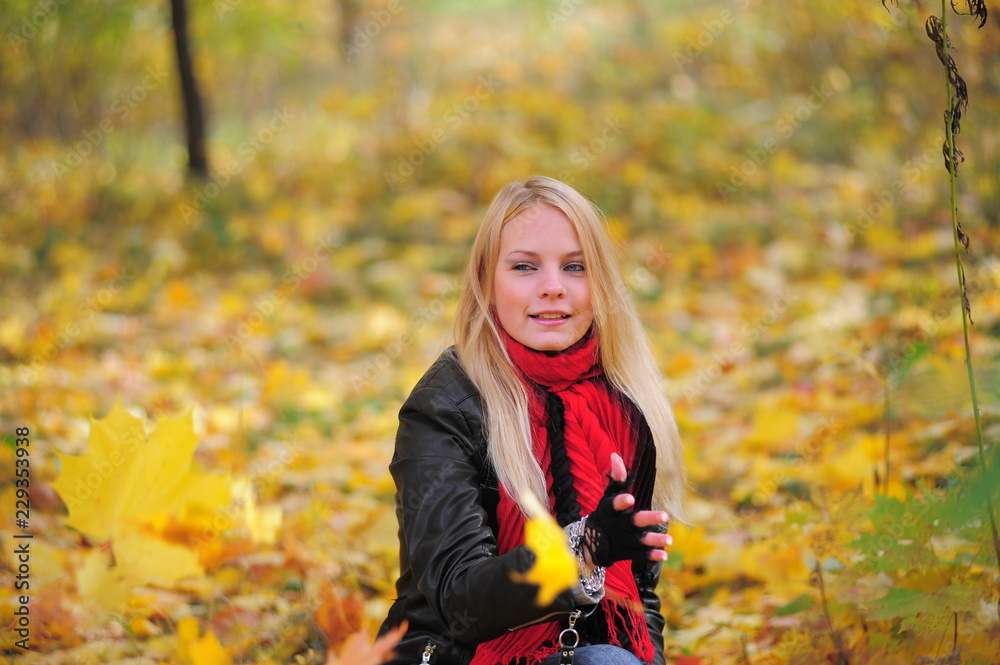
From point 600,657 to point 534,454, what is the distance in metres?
0.36

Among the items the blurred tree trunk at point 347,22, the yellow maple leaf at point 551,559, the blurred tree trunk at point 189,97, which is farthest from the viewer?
the blurred tree trunk at point 347,22

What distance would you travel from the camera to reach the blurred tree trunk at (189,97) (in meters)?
6.06

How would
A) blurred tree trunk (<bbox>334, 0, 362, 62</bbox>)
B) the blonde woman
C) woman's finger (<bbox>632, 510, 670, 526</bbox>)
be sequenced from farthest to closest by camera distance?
blurred tree trunk (<bbox>334, 0, 362, 62</bbox>) < the blonde woman < woman's finger (<bbox>632, 510, 670, 526</bbox>)

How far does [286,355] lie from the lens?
4.85 m

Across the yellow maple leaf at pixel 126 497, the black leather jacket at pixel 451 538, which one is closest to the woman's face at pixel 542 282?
the black leather jacket at pixel 451 538

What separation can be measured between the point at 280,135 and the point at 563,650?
7441 mm

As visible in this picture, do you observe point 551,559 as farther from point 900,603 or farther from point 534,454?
point 900,603

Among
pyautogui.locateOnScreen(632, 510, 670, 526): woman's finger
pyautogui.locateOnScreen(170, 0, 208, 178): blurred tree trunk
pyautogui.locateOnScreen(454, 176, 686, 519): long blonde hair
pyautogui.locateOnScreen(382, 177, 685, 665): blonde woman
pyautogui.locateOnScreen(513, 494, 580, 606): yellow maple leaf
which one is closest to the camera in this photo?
pyautogui.locateOnScreen(513, 494, 580, 606): yellow maple leaf

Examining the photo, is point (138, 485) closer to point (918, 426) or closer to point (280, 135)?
point (918, 426)

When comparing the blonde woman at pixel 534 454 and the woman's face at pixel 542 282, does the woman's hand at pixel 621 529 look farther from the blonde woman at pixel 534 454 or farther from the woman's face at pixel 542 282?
the woman's face at pixel 542 282

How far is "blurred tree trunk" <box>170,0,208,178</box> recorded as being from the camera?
6.06 metres

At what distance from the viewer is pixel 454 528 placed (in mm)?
1445

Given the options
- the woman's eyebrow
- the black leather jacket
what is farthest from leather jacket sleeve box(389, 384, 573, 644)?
the woman's eyebrow

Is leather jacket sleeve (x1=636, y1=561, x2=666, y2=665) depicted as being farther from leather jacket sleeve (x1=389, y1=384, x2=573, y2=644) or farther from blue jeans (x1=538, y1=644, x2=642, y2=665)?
leather jacket sleeve (x1=389, y1=384, x2=573, y2=644)
